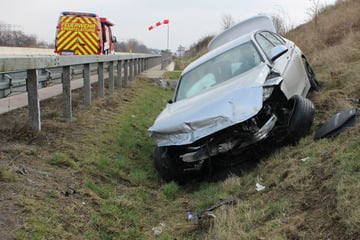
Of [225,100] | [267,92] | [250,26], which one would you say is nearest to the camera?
[225,100]

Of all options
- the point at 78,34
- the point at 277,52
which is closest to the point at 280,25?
the point at 78,34

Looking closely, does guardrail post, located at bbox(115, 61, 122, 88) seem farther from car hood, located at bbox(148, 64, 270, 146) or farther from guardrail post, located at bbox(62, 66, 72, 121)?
car hood, located at bbox(148, 64, 270, 146)

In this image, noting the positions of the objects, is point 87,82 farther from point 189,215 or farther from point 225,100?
point 189,215

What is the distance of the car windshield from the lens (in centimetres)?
631

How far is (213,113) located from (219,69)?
1.77 metres

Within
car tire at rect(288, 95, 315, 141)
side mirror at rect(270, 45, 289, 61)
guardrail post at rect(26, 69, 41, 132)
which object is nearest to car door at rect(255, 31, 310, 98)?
side mirror at rect(270, 45, 289, 61)

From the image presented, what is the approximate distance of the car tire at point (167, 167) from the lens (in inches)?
215

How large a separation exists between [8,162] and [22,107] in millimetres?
2739

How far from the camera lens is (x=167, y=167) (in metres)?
5.47

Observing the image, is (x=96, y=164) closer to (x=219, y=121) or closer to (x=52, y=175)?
(x=52, y=175)

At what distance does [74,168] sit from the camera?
4973mm

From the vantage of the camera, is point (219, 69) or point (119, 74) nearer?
point (219, 69)

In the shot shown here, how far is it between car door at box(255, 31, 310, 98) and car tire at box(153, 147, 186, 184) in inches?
76.0

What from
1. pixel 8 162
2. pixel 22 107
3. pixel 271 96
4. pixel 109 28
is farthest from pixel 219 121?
pixel 109 28
